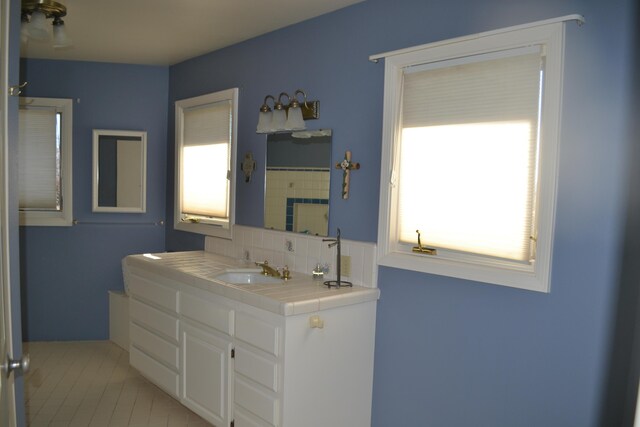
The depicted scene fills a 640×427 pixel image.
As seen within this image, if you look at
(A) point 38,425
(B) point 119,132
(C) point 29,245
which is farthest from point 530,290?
(C) point 29,245

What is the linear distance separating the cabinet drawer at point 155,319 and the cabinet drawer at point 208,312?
0.58 ft

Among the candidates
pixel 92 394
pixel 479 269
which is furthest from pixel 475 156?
pixel 92 394

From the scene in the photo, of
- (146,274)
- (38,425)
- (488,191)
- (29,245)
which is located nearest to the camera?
(488,191)

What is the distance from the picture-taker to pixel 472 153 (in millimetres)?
2422

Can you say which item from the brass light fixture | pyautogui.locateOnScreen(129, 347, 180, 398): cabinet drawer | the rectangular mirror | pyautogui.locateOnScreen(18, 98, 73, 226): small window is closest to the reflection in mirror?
pyautogui.locateOnScreen(129, 347, 180, 398): cabinet drawer

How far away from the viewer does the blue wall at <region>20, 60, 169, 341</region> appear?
4.76m

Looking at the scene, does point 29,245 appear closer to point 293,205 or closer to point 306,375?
point 293,205

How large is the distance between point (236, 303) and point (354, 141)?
1133 mm

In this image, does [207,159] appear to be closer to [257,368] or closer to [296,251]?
[296,251]

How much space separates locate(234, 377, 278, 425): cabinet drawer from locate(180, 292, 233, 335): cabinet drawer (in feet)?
0.98

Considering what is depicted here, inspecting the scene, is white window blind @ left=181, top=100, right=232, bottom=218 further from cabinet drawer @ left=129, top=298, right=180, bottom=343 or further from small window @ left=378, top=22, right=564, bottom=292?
small window @ left=378, top=22, right=564, bottom=292

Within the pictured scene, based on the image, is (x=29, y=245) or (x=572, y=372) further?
(x=29, y=245)

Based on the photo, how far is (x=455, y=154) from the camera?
98.0 inches

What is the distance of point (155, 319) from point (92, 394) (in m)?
0.79
